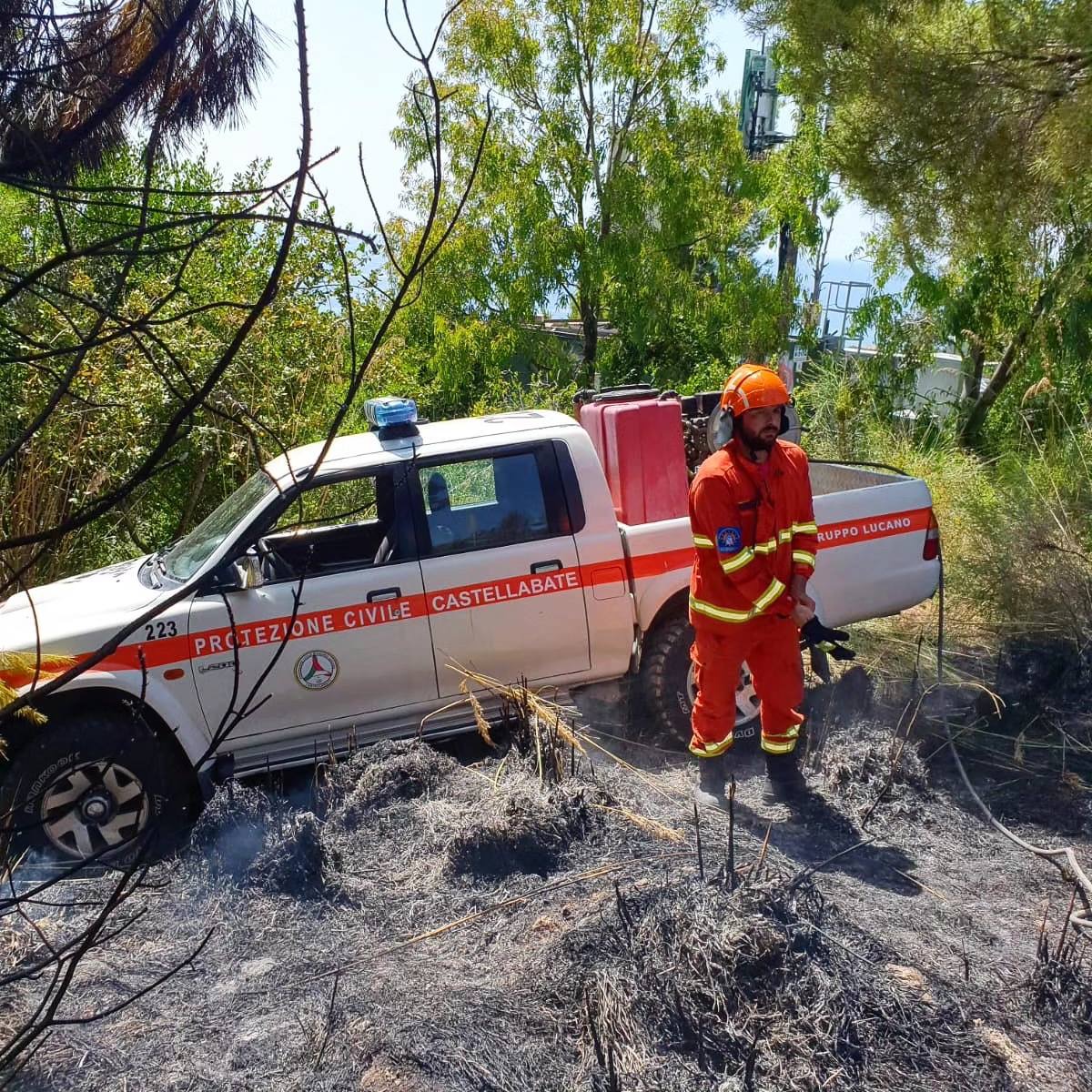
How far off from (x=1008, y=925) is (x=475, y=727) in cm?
259

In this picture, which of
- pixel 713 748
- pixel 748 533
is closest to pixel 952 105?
pixel 748 533

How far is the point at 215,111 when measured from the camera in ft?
8.80

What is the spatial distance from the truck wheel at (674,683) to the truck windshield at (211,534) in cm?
217

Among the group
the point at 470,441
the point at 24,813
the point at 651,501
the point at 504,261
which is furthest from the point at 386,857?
the point at 504,261

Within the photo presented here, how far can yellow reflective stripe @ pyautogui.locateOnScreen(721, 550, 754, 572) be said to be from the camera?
4816 mm

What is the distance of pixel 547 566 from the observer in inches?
218

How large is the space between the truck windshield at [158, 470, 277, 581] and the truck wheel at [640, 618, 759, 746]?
2168 millimetres

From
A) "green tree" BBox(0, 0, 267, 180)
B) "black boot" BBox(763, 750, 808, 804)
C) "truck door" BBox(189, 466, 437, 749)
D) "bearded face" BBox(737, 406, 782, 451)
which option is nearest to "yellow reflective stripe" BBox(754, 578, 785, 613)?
"bearded face" BBox(737, 406, 782, 451)

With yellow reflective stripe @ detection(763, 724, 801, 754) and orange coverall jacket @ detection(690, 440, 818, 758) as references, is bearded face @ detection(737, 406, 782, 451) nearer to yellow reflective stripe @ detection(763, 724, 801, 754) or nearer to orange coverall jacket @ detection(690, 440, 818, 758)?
orange coverall jacket @ detection(690, 440, 818, 758)

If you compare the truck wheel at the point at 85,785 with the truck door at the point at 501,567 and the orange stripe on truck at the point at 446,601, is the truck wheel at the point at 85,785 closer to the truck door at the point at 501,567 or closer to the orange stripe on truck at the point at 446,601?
the orange stripe on truck at the point at 446,601

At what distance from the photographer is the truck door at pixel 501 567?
17.8ft

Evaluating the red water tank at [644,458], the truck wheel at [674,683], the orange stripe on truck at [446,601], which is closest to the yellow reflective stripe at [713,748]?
the truck wheel at [674,683]

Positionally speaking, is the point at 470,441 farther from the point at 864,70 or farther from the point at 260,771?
the point at 864,70

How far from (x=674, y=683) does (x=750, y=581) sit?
113 centimetres
